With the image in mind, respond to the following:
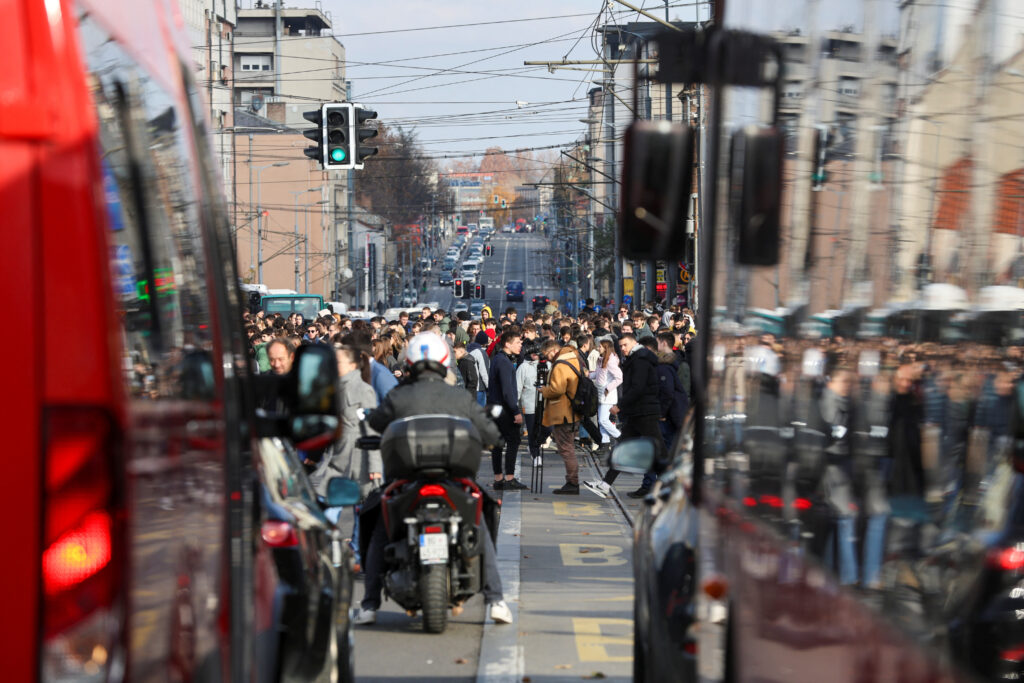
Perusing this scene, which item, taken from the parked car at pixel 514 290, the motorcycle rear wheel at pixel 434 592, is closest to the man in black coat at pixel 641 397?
the motorcycle rear wheel at pixel 434 592

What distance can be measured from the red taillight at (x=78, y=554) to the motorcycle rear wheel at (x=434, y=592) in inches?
246

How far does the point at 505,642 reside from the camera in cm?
823

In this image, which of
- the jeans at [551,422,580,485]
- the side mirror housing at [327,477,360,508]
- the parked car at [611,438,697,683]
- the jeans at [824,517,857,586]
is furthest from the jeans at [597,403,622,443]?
the jeans at [824,517,857,586]

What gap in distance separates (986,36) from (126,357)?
1.28 metres

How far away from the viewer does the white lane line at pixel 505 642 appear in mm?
7453

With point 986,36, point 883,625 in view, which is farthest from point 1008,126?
point 883,625

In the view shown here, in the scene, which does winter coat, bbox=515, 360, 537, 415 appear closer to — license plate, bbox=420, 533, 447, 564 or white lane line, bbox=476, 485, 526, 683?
white lane line, bbox=476, 485, 526, 683

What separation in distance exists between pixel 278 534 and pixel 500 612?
4296 millimetres

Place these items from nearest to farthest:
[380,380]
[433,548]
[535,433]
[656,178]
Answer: [656,178]
[433,548]
[380,380]
[535,433]

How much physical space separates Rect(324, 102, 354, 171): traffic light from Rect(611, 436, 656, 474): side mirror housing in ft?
43.2

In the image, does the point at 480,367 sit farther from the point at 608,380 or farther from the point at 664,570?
the point at 664,570

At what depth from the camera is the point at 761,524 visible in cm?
321

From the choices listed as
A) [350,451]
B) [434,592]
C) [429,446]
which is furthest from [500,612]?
[350,451]

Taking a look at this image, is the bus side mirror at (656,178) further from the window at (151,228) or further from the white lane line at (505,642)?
the white lane line at (505,642)
